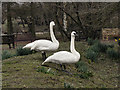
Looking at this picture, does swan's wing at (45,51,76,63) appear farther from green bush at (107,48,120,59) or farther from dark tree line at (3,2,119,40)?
green bush at (107,48,120,59)

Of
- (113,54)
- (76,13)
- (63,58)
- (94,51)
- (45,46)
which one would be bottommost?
(113,54)

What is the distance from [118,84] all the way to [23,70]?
3.30 m

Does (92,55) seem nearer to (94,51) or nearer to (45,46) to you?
(94,51)

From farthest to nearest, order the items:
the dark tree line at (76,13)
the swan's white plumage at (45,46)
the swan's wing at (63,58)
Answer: the dark tree line at (76,13), the swan's white plumage at (45,46), the swan's wing at (63,58)

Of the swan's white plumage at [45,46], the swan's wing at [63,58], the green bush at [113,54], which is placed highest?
the swan's white plumage at [45,46]

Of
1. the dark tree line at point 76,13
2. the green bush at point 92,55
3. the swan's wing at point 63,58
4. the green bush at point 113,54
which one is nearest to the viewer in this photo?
the swan's wing at point 63,58

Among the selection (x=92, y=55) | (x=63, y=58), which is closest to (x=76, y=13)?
(x=92, y=55)

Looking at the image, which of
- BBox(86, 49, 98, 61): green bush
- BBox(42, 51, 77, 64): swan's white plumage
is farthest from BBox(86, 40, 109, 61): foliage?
BBox(42, 51, 77, 64): swan's white plumage

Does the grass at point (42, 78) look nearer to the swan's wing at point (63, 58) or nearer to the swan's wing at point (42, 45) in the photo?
the swan's wing at point (63, 58)

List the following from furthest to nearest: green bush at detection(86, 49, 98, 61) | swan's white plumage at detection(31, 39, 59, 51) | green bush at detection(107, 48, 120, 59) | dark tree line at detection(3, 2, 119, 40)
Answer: dark tree line at detection(3, 2, 119, 40), green bush at detection(107, 48, 120, 59), green bush at detection(86, 49, 98, 61), swan's white plumage at detection(31, 39, 59, 51)

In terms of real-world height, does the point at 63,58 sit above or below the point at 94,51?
above

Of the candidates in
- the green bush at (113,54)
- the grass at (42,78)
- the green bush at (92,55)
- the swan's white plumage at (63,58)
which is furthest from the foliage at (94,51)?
the swan's white plumage at (63,58)

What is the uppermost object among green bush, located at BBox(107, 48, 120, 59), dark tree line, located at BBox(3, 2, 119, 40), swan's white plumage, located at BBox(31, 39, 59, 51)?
dark tree line, located at BBox(3, 2, 119, 40)

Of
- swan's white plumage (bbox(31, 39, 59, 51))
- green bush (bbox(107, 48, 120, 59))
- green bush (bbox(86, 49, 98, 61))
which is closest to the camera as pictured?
swan's white plumage (bbox(31, 39, 59, 51))
